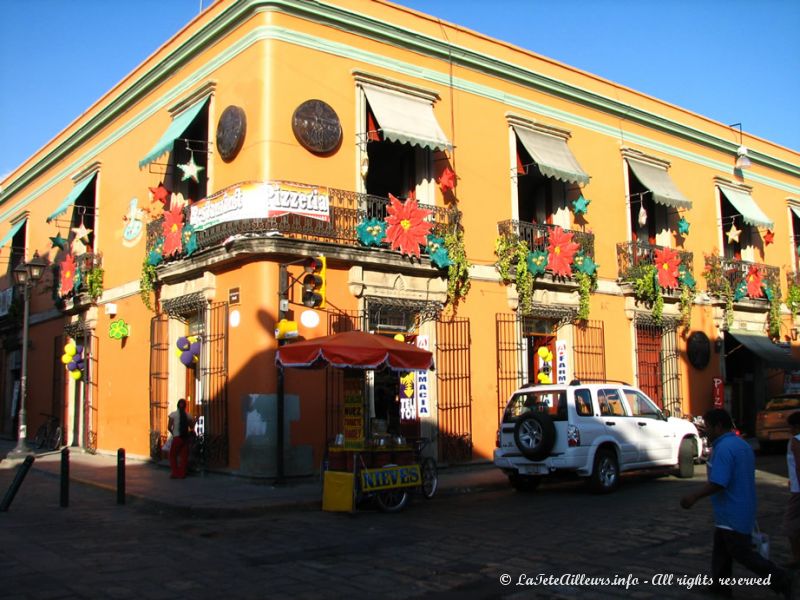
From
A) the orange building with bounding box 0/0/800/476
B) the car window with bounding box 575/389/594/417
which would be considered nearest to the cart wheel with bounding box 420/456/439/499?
the orange building with bounding box 0/0/800/476

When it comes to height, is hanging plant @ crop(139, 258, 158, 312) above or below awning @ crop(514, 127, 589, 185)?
below

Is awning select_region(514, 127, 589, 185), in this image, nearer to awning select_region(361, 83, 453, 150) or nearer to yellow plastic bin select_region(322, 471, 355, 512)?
awning select_region(361, 83, 453, 150)

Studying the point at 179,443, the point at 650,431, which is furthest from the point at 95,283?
the point at 650,431

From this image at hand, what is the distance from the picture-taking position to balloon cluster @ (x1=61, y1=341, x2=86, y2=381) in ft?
67.7

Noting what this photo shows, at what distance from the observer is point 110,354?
19734mm

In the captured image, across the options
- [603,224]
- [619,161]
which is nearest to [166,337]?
[603,224]

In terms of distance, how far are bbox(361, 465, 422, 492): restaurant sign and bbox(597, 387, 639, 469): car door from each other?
349 centimetres

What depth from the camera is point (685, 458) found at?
14.7 meters

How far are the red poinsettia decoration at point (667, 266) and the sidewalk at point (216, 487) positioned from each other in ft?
26.2

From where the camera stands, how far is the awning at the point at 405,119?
15164mm

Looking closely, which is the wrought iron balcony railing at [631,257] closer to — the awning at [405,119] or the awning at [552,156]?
the awning at [552,156]

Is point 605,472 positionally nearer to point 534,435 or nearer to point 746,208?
point 534,435

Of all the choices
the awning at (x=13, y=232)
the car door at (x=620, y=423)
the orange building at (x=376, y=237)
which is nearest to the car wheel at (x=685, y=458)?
the car door at (x=620, y=423)

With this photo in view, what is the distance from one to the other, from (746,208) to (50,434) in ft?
71.3
